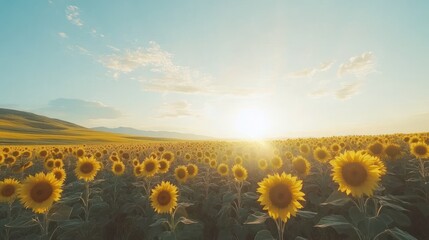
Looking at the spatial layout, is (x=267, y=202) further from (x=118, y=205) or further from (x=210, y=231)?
(x=118, y=205)

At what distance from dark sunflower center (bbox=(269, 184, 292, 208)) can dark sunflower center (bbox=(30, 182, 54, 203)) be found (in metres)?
4.47

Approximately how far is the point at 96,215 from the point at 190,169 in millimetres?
4491

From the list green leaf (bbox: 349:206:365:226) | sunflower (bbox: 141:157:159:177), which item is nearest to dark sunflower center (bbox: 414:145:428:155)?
green leaf (bbox: 349:206:365:226)

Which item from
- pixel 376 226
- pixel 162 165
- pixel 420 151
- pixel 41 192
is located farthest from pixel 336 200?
pixel 162 165

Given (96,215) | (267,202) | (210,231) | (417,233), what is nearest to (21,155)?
(96,215)

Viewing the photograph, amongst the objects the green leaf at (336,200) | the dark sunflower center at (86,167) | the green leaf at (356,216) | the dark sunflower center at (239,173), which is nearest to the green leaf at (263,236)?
the green leaf at (336,200)

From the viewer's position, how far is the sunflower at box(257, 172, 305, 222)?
548 centimetres

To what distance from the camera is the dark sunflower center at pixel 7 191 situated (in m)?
8.23

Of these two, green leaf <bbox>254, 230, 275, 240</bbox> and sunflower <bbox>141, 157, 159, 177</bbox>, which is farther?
sunflower <bbox>141, 157, 159, 177</bbox>

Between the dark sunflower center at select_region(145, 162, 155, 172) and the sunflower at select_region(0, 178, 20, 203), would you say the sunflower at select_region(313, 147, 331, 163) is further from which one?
the sunflower at select_region(0, 178, 20, 203)

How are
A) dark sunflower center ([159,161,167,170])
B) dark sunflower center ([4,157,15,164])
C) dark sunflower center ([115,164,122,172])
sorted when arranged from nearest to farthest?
dark sunflower center ([115,164,122,172]) → dark sunflower center ([159,161,167,170]) → dark sunflower center ([4,157,15,164])

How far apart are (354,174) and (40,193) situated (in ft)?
19.8

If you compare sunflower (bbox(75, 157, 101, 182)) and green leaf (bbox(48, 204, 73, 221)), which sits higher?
sunflower (bbox(75, 157, 101, 182))

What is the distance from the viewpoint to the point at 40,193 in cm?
682
